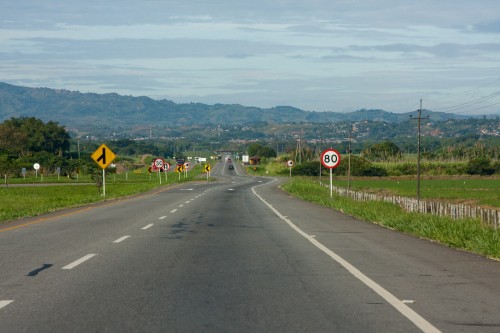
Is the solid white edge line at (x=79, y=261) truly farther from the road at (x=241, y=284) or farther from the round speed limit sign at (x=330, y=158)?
the round speed limit sign at (x=330, y=158)

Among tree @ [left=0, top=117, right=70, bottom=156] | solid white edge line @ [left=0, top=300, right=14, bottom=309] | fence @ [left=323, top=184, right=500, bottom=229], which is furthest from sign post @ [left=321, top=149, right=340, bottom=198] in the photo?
tree @ [left=0, top=117, right=70, bottom=156]

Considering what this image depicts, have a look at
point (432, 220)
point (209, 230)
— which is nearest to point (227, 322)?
point (209, 230)

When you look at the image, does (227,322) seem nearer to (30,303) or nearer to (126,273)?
(30,303)

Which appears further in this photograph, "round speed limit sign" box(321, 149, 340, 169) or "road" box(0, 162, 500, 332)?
"round speed limit sign" box(321, 149, 340, 169)

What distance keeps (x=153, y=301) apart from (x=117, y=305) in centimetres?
45

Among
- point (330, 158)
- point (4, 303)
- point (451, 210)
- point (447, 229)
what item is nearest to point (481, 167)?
point (330, 158)

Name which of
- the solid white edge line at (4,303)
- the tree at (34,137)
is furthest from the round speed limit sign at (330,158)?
the tree at (34,137)

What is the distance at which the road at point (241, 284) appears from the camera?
302 inches

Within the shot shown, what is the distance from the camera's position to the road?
7.68 metres

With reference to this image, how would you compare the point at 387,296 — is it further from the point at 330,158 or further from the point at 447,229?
the point at 330,158

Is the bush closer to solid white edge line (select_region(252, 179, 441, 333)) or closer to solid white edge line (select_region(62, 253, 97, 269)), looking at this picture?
solid white edge line (select_region(252, 179, 441, 333))

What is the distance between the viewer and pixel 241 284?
1009cm

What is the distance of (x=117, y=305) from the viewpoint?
8523 millimetres

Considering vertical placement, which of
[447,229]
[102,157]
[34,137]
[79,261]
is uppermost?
[34,137]
